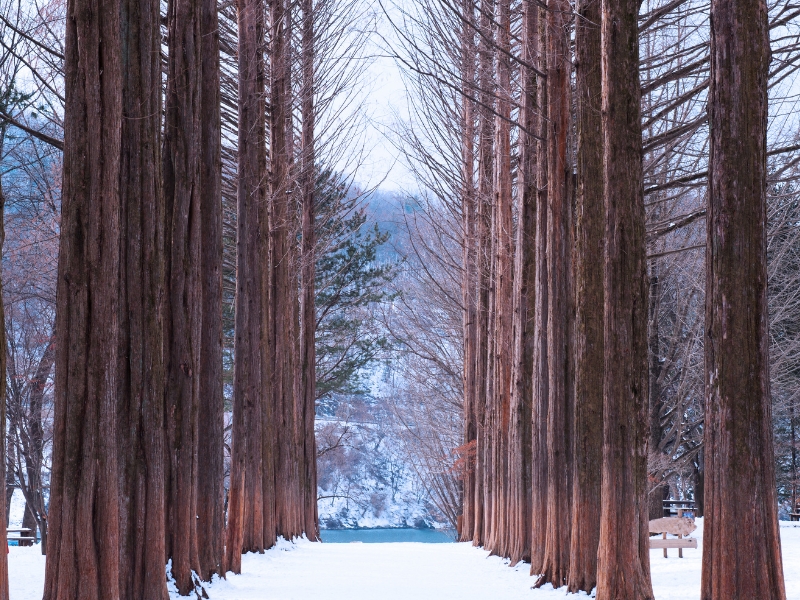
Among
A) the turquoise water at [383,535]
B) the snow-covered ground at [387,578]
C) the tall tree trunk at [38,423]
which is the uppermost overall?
the tall tree trunk at [38,423]

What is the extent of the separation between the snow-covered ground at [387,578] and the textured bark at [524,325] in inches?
34.1

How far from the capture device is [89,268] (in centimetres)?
601

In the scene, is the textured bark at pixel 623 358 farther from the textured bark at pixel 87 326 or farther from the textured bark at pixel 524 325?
the textured bark at pixel 524 325

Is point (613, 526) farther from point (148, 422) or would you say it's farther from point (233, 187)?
point (233, 187)

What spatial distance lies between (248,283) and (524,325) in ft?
14.3

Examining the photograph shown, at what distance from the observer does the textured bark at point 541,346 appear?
38.2 ft

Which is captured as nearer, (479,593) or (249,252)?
(479,593)

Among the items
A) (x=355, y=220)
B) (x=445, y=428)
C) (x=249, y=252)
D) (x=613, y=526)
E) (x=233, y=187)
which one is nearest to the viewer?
(x=613, y=526)

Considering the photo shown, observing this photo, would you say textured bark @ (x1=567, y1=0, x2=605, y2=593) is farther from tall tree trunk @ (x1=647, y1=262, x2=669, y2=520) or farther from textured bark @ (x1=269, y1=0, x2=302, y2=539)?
tall tree trunk @ (x1=647, y1=262, x2=669, y2=520)

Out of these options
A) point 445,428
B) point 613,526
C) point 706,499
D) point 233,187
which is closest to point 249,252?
point 233,187

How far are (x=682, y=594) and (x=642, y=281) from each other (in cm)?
383

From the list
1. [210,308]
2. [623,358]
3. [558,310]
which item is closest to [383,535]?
[558,310]

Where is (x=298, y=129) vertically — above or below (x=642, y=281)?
above

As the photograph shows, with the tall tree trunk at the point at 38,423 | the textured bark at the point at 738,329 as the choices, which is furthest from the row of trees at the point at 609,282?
the tall tree trunk at the point at 38,423
